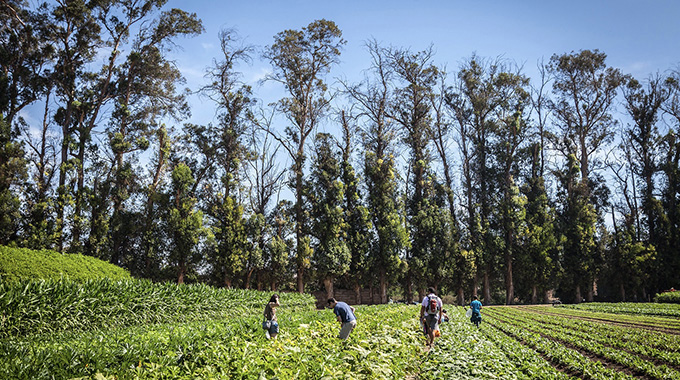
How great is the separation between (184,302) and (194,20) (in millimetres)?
23928

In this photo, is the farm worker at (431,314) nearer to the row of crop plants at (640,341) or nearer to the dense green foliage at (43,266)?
the row of crop plants at (640,341)

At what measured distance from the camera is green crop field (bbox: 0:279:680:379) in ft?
15.6

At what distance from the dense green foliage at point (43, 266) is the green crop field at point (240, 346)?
2.73 m

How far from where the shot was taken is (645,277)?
39562 mm

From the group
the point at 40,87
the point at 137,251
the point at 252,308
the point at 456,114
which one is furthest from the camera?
the point at 456,114

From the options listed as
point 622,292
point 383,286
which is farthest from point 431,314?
point 622,292

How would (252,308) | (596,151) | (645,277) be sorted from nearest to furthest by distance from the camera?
(252,308)
(645,277)
(596,151)

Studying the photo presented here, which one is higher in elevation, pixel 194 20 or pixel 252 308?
pixel 194 20

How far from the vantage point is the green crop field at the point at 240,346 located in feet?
15.6

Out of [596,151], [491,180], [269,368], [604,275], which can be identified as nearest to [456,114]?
[491,180]

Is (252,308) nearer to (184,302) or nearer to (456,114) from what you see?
(184,302)

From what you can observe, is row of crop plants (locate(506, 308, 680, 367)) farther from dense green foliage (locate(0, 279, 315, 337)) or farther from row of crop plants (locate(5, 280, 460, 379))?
dense green foliage (locate(0, 279, 315, 337))

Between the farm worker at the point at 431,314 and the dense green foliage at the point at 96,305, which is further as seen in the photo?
the farm worker at the point at 431,314

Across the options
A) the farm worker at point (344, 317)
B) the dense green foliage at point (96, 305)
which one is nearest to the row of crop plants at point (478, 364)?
the farm worker at point (344, 317)
